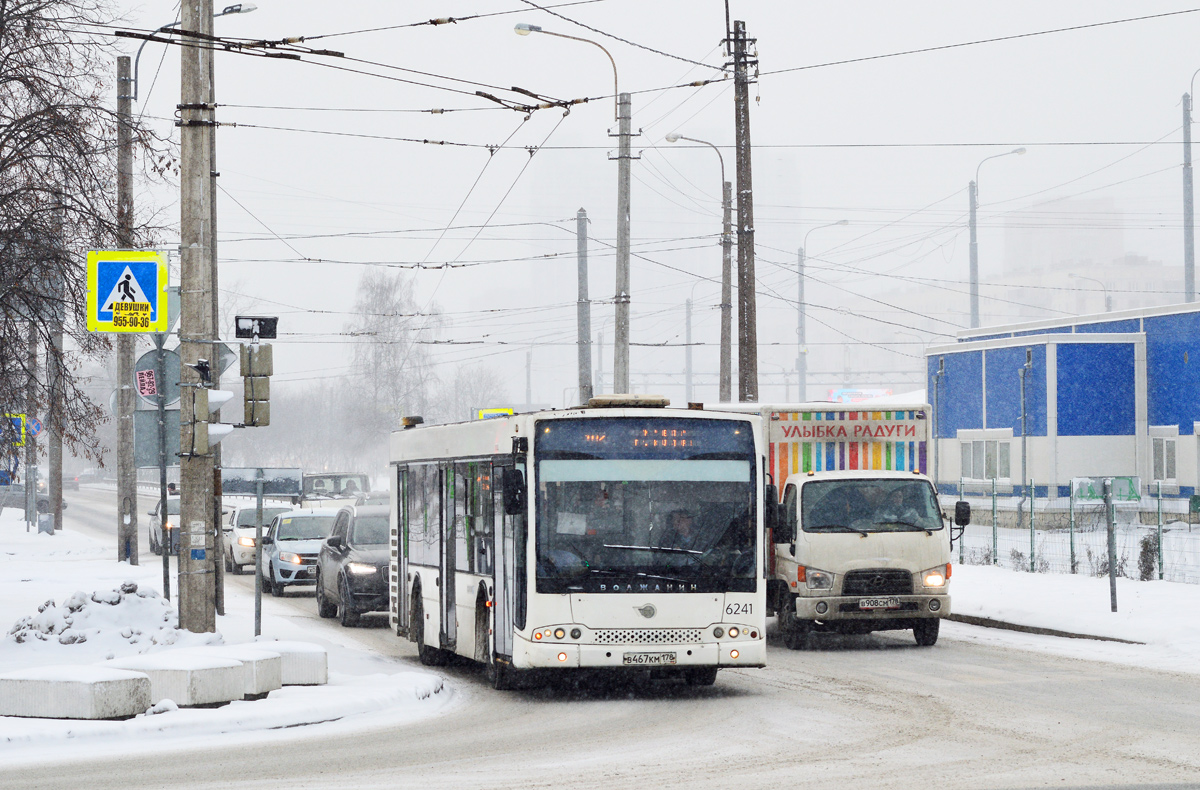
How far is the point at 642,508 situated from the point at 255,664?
3.55 metres

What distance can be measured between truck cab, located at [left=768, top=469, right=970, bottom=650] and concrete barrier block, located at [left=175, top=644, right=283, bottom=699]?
6572 millimetres

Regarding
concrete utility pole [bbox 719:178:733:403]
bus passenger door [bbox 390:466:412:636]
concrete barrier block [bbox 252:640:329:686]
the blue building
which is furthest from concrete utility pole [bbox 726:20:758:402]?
the blue building

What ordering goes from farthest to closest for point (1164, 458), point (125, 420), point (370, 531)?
point (1164, 458)
point (125, 420)
point (370, 531)

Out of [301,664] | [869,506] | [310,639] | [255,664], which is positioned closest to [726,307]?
[869,506]

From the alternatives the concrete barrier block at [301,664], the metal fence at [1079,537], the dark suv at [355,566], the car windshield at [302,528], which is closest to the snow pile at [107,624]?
the concrete barrier block at [301,664]

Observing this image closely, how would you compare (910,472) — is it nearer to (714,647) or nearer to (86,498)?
(714,647)

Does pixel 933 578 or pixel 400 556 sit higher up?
pixel 400 556

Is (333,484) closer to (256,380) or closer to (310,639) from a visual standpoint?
(310,639)

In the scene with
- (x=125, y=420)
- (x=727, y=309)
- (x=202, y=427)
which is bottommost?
(x=202, y=427)

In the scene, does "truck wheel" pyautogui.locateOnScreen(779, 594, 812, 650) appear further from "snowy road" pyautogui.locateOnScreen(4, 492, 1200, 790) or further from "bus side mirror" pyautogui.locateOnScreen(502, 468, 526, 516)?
"bus side mirror" pyautogui.locateOnScreen(502, 468, 526, 516)

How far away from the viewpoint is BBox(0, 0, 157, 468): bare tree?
18.0 meters

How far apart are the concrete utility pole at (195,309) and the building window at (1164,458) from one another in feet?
118

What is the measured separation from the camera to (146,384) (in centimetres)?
1647

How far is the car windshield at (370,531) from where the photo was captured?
76.4 feet
